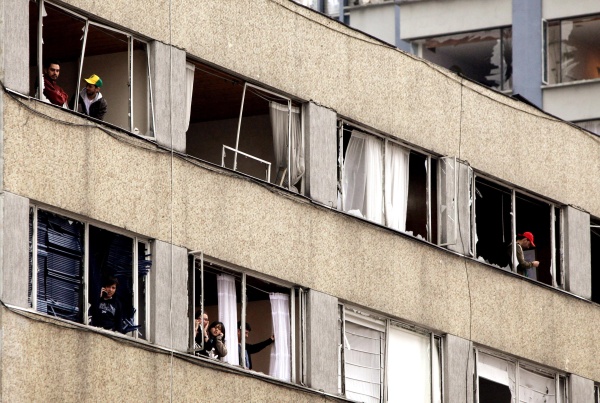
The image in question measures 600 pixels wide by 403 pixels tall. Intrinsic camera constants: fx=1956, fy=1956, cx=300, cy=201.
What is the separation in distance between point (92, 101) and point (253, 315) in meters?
5.83

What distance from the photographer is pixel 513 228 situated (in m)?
40.8

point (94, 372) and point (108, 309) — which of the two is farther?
point (108, 309)

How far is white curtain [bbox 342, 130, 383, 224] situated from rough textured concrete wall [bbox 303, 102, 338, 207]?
641mm

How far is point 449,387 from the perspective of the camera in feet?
124

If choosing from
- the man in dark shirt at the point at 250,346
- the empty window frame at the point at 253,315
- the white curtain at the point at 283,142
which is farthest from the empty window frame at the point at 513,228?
the man in dark shirt at the point at 250,346

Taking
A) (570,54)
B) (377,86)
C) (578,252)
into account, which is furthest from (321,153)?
(570,54)

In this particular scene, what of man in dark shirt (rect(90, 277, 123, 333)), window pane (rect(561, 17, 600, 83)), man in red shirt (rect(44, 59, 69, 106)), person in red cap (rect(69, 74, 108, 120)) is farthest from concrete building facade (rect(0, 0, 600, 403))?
window pane (rect(561, 17, 600, 83))

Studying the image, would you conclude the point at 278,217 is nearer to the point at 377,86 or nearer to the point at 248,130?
the point at 248,130

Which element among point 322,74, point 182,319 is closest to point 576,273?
point 322,74

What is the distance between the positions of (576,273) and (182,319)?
13085 mm

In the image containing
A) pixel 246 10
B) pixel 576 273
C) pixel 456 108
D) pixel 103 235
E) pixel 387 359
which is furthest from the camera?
pixel 576 273

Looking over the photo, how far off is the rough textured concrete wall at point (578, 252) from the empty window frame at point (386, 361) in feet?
17.2

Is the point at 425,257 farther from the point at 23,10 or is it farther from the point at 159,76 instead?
the point at 23,10

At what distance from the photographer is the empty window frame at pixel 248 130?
34719 mm
